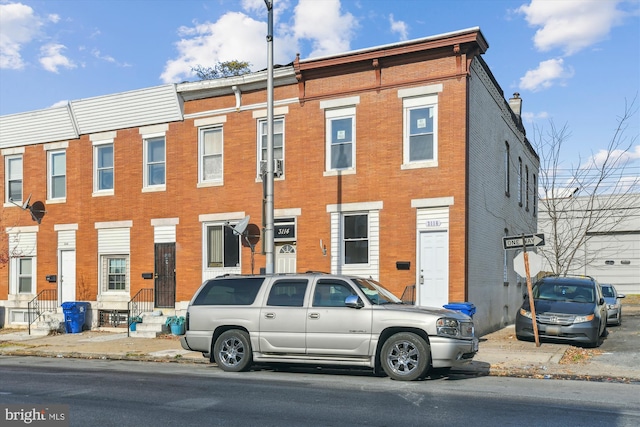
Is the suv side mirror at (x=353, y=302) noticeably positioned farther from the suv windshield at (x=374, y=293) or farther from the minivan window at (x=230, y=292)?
the minivan window at (x=230, y=292)

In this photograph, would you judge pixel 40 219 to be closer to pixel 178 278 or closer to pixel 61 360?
pixel 178 278

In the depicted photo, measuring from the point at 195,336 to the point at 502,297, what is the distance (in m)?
12.6

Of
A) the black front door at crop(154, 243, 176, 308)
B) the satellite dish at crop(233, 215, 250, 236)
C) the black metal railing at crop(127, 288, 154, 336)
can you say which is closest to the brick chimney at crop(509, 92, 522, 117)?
the satellite dish at crop(233, 215, 250, 236)

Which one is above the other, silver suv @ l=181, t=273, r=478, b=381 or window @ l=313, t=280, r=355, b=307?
window @ l=313, t=280, r=355, b=307

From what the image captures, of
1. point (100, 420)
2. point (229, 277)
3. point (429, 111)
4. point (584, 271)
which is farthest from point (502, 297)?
point (584, 271)

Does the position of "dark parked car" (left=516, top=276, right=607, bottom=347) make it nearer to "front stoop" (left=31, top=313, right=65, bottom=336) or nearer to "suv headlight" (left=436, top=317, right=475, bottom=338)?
"suv headlight" (left=436, top=317, right=475, bottom=338)

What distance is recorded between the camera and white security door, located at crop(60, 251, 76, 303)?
23.1 m

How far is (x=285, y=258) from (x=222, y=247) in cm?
234

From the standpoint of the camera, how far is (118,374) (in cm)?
1204

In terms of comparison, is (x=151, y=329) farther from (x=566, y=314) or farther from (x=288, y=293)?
(x=566, y=314)

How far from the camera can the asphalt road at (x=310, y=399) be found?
25.4 feet

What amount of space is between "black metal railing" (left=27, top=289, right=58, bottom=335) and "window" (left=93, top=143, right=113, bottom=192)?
4.18 metres

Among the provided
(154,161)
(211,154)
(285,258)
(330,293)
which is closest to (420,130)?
(285,258)

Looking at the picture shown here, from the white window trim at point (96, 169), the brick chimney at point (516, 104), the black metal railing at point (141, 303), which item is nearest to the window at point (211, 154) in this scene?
the white window trim at point (96, 169)
